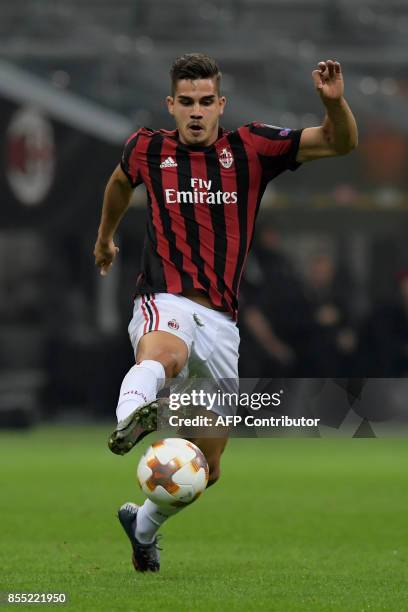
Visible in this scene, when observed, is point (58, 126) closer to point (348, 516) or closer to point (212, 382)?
point (348, 516)

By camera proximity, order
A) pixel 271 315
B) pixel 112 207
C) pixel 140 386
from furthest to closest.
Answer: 1. pixel 271 315
2. pixel 112 207
3. pixel 140 386

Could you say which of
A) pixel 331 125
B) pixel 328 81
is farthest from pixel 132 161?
pixel 328 81

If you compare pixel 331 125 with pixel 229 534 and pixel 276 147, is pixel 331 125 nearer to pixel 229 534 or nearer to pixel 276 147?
pixel 276 147

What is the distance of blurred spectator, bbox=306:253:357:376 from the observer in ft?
60.3

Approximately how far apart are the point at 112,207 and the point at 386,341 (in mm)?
11047

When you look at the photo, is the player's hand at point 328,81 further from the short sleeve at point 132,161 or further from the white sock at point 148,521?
the white sock at point 148,521

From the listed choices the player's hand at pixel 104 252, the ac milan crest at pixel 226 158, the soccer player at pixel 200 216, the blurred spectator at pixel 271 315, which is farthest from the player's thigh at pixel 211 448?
the blurred spectator at pixel 271 315

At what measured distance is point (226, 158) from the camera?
768 cm

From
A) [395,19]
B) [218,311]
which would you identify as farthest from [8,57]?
[218,311]

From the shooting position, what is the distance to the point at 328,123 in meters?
7.32

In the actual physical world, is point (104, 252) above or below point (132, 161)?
below

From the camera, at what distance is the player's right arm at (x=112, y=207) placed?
7.93 m

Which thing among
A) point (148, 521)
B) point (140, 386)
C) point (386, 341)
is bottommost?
point (386, 341)

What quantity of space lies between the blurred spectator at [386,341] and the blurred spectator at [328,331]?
0.58ft
